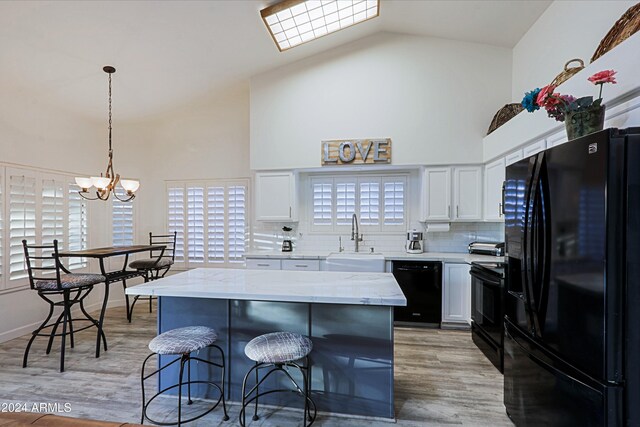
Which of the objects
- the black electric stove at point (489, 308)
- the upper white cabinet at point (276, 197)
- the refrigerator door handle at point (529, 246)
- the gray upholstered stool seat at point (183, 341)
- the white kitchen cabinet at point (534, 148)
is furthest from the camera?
the upper white cabinet at point (276, 197)

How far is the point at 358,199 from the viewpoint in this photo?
15.0 feet

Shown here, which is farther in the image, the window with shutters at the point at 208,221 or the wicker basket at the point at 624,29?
the window with shutters at the point at 208,221

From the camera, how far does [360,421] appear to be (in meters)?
2.03

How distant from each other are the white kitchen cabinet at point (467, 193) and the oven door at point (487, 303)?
87cm

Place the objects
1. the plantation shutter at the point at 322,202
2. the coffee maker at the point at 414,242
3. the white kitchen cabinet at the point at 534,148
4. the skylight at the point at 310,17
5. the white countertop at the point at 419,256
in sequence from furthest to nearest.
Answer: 1. the plantation shutter at the point at 322,202
2. the coffee maker at the point at 414,242
3. the white countertop at the point at 419,256
4. the skylight at the point at 310,17
5. the white kitchen cabinet at the point at 534,148

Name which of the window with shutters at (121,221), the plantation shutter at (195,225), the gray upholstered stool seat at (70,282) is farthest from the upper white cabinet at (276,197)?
the window with shutters at (121,221)

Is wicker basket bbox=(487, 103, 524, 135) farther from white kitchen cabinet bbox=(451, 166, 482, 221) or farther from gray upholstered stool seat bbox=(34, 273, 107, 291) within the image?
gray upholstered stool seat bbox=(34, 273, 107, 291)

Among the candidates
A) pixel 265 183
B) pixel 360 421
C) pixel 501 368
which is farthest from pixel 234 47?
pixel 501 368

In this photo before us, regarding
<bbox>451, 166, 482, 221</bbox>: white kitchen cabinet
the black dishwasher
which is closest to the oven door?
the black dishwasher

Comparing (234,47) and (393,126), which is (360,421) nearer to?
(393,126)

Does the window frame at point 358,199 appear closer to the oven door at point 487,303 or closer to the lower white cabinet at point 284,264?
the lower white cabinet at point 284,264

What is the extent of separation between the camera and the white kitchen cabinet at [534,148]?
260 cm

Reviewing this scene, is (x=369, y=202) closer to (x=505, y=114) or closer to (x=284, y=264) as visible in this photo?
(x=284, y=264)

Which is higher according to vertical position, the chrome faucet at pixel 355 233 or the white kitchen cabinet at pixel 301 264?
the chrome faucet at pixel 355 233
